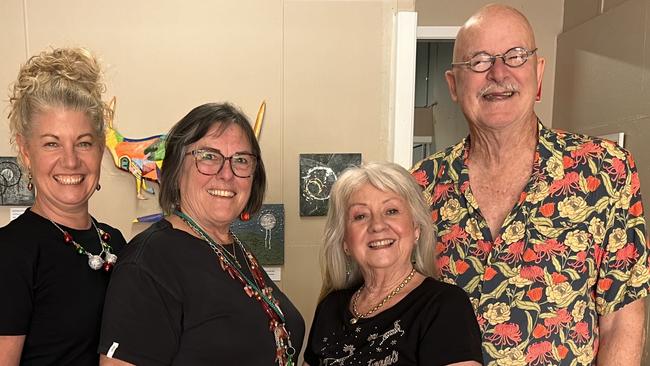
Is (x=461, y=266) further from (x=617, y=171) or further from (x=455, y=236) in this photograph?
(x=617, y=171)

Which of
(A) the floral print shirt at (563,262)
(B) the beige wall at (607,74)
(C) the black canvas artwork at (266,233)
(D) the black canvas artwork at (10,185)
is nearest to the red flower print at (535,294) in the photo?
(A) the floral print shirt at (563,262)

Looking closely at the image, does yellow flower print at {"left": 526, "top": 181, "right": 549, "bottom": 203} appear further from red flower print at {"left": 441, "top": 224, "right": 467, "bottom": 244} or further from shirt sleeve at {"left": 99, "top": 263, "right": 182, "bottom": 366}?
shirt sleeve at {"left": 99, "top": 263, "right": 182, "bottom": 366}

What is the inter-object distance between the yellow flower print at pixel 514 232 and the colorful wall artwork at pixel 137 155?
5.91ft

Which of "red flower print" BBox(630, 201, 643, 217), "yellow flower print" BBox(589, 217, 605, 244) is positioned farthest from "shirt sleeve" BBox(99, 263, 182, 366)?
"red flower print" BBox(630, 201, 643, 217)

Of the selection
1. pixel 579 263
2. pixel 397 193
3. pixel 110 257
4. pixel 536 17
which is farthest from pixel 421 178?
pixel 536 17

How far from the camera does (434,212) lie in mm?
1553

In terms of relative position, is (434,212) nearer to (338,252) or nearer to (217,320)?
(338,252)

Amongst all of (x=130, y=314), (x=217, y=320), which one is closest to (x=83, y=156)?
(x=130, y=314)

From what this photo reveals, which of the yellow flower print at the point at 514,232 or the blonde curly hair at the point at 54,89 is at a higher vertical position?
the blonde curly hair at the point at 54,89

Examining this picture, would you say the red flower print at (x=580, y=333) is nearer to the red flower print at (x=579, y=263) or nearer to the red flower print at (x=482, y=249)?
the red flower print at (x=579, y=263)

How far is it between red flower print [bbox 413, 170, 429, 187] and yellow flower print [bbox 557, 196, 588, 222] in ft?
1.40

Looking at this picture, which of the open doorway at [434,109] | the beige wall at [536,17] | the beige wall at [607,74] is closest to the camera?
the beige wall at [607,74]

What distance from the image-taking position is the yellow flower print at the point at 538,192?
1394 millimetres

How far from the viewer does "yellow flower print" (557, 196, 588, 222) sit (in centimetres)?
137
